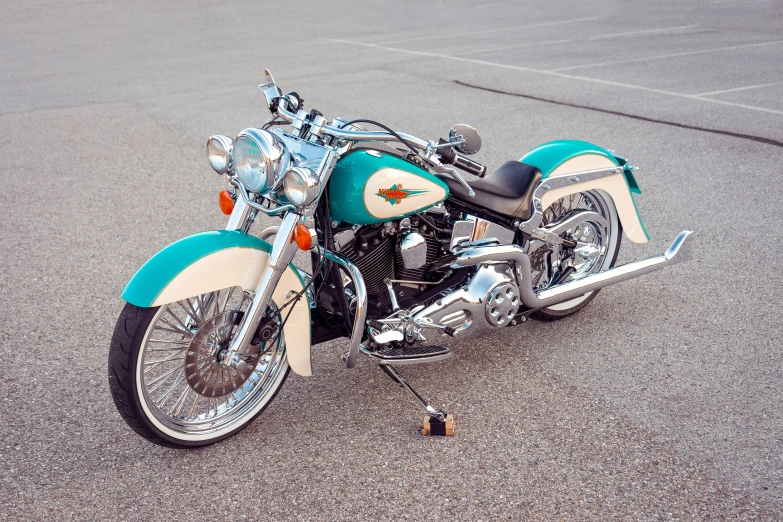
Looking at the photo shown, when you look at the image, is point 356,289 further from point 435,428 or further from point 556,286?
point 556,286

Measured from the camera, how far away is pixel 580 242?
4.47m

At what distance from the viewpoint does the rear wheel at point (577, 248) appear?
440cm

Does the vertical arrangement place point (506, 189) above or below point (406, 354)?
above

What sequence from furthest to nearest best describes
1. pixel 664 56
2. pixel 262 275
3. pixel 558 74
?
pixel 664 56, pixel 558 74, pixel 262 275

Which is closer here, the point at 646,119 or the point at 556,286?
the point at 556,286

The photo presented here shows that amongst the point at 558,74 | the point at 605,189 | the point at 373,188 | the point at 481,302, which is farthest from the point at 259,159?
the point at 558,74

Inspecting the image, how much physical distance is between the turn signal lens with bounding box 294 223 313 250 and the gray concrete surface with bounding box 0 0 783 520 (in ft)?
3.05

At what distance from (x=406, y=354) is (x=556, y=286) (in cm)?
109

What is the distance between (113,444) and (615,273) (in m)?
A: 2.72

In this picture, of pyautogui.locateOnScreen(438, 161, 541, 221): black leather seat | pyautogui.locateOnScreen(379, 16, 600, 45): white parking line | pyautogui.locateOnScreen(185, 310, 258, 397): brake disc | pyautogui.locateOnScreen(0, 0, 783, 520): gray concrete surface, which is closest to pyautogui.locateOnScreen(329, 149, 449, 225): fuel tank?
pyautogui.locateOnScreen(438, 161, 541, 221): black leather seat

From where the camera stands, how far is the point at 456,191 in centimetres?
375

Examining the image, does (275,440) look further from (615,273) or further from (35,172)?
(35,172)

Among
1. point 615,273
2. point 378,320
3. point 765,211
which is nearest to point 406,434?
point 378,320

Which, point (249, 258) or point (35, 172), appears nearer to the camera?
point (249, 258)
